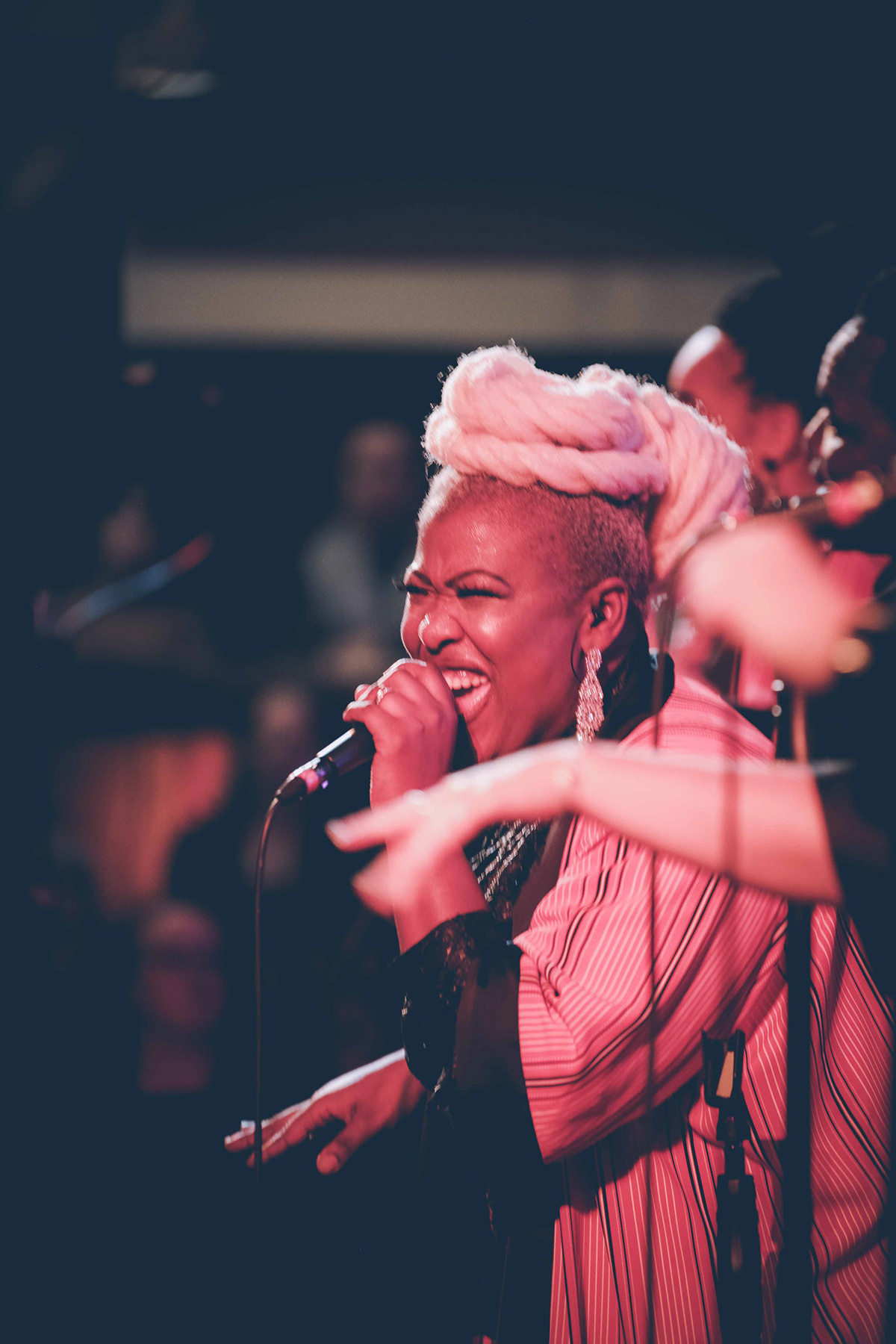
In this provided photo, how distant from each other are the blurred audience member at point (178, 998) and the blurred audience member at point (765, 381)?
2289mm

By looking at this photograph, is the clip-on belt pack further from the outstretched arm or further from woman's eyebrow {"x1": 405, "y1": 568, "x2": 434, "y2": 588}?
woman's eyebrow {"x1": 405, "y1": 568, "x2": 434, "y2": 588}

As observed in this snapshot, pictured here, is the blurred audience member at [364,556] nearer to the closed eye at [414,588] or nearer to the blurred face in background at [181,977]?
the blurred face in background at [181,977]

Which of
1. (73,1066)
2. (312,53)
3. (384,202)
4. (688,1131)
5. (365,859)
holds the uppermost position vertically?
(384,202)

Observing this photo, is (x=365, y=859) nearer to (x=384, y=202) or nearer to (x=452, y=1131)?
(x=452, y=1131)

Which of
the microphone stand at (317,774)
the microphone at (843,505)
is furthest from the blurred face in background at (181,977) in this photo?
the microphone at (843,505)

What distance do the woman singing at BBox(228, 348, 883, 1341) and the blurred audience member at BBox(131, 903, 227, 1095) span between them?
1.87 m

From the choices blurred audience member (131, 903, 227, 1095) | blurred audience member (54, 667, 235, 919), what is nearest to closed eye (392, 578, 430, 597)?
blurred audience member (131, 903, 227, 1095)

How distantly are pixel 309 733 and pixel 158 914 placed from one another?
900mm

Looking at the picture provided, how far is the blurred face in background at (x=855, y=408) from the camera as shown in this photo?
1638mm

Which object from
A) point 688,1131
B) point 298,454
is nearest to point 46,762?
point 688,1131

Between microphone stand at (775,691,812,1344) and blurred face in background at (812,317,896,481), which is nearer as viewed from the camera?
microphone stand at (775,691,812,1344)

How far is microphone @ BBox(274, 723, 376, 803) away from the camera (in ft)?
4.18

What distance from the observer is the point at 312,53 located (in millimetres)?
2822

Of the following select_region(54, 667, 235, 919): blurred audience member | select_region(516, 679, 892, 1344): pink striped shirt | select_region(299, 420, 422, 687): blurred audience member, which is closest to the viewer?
select_region(516, 679, 892, 1344): pink striped shirt
